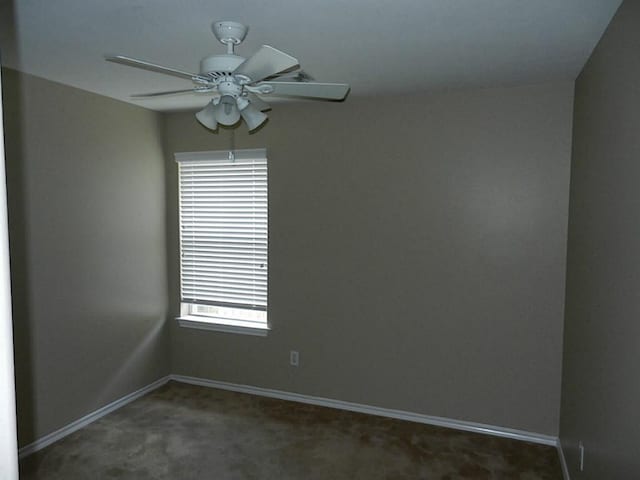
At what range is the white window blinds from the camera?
4035mm

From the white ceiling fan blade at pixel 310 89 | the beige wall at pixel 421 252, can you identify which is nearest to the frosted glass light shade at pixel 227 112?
the white ceiling fan blade at pixel 310 89

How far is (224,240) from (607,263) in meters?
3.07

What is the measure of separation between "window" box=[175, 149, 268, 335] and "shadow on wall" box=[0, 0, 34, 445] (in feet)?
4.75

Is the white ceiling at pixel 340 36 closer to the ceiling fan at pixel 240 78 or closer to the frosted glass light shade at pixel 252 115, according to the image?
the ceiling fan at pixel 240 78

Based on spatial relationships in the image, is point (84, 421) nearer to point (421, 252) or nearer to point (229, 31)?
point (421, 252)

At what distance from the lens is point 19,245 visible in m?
2.97

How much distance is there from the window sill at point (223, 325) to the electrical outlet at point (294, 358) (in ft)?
0.97

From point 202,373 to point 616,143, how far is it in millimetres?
3762

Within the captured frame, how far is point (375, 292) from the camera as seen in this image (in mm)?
3645

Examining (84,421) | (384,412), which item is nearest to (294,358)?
(384,412)

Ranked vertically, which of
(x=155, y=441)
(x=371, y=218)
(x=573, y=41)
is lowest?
(x=155, y=441)

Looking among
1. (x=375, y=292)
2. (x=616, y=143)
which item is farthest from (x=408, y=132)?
(x=616, y=143)

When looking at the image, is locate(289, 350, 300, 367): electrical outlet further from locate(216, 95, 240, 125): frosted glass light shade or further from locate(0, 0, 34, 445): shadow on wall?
locate(216, 95, 240, 125): frosted glass light shade

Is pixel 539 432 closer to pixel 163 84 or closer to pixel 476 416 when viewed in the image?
pixel 476 416
